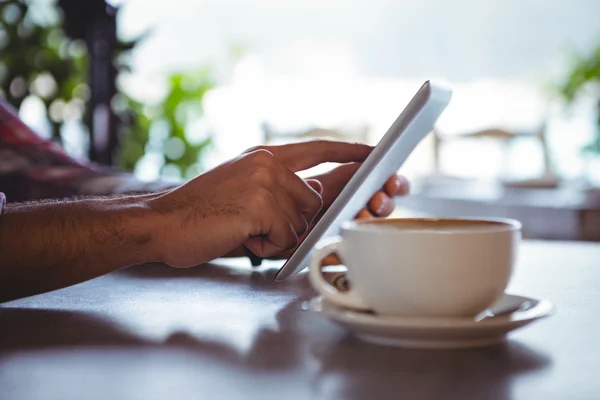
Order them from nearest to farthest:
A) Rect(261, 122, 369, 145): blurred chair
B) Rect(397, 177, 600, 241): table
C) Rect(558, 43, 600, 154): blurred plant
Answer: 1. Rect(397, 177, 600, 241): table
2. Rect(261, 122, 369, 145): blurred chair
3. Rect(558, 43, 600, 154): blurred plant

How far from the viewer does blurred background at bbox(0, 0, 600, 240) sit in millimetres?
4059

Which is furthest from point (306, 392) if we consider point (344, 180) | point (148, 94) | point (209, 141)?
point (148, 94)

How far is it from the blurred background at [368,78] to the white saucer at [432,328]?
3.13m

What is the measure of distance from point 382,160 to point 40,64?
286 centimetres

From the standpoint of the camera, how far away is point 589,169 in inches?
183

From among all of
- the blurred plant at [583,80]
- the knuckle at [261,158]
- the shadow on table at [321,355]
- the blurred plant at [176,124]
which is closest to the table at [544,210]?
the knuckle at [261,158]

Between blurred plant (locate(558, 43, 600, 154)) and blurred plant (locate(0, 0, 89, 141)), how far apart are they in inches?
113

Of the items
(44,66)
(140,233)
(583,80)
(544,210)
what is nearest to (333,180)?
(140,233)

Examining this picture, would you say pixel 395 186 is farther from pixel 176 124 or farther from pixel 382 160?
pixel 176 124

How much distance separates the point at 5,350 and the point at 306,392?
214mm

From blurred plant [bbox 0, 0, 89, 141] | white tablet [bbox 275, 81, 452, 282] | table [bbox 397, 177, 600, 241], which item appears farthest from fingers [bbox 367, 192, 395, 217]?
blurred plant [bbox 0, 0, 89, 141]

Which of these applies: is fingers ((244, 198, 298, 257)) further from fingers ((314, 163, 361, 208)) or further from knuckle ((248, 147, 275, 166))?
fingers ((314, 163, 361, 208))

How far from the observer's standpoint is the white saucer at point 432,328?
406mm

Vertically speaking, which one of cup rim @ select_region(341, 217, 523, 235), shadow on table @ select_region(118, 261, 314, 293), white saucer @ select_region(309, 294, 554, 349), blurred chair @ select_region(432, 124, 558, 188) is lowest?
blurred chair @ select_region(432, 124, 558, 188)
